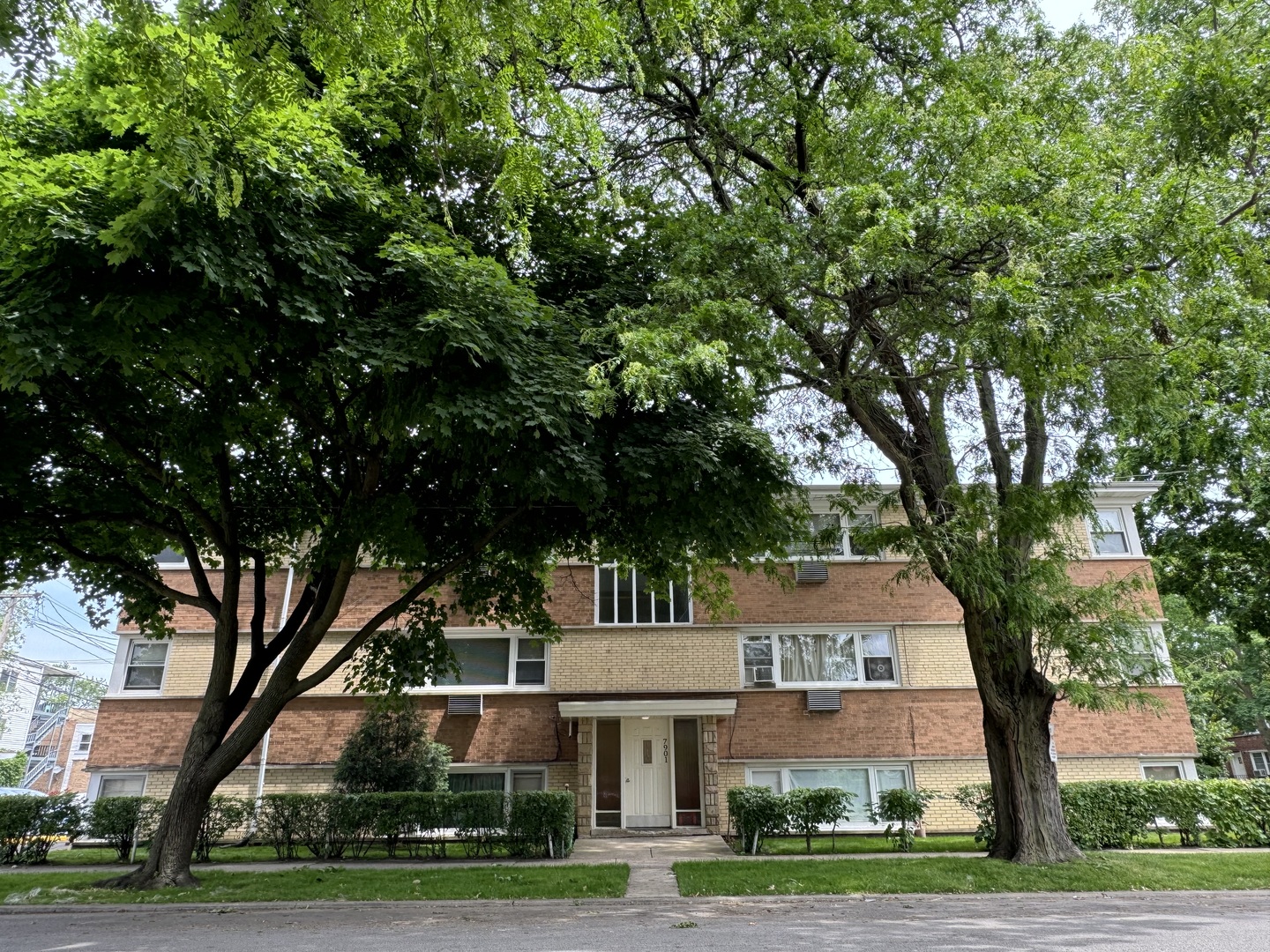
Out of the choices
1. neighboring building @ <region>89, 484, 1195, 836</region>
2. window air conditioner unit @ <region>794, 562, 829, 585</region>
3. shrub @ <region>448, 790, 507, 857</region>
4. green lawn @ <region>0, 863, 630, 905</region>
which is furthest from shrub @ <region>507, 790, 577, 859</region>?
window air conditioner unit @ <region>794, 562, 829, 585</region>

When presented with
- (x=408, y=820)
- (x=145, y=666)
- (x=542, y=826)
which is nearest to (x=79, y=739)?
(x=145, y=666)

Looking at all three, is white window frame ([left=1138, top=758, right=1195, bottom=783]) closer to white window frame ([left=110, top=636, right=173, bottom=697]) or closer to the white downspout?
the white downspout

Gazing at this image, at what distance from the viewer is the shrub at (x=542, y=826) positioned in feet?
44.2

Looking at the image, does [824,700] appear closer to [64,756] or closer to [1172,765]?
[1172,765]

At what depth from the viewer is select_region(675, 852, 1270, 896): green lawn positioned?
9.75 metres

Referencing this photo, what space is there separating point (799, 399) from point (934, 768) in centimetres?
905

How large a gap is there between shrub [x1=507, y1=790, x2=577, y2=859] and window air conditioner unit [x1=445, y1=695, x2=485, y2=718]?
3.88m

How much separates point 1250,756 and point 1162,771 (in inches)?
1816

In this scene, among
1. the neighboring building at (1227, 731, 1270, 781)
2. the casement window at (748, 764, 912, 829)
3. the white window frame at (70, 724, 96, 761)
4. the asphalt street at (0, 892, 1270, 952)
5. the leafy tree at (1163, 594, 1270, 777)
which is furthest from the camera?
the white window frame at (70, 724, 96, 761)

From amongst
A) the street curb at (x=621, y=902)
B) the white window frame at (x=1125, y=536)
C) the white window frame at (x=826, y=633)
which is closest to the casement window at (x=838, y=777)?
the white window frame at (x=826, y=633)

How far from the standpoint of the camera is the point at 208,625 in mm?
18141

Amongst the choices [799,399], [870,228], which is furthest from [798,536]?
[870,228]

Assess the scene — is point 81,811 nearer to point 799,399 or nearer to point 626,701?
point 626,701

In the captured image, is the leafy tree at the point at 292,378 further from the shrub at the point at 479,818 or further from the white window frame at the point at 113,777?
the white window frame at the point at 113,777
